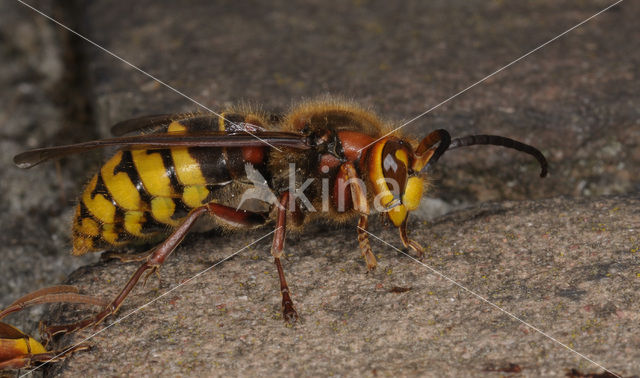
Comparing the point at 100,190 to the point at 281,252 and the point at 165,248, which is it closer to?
the point at 165,248

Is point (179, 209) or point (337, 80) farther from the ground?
point (337, 80)

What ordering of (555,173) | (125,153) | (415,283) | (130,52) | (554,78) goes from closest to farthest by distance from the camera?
(415,283), (125,153), (555,173), (554,78), (130,52)

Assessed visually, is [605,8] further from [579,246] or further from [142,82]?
[142,82]

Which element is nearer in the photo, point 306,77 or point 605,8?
point 306,77

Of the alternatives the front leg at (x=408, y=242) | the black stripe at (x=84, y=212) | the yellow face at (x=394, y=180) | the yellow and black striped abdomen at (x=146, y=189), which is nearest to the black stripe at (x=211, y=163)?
the yellow and black striped abdomen at (x=146, y=189)

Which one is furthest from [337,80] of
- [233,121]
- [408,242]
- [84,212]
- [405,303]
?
[405,303]

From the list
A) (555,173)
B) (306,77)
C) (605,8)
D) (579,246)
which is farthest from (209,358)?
(605,8)
